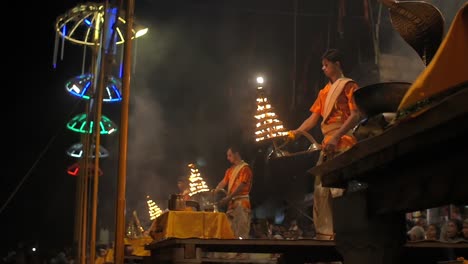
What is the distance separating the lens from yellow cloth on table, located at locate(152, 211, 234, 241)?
6.12 m

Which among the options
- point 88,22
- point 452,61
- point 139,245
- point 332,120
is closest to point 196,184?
point 139,245

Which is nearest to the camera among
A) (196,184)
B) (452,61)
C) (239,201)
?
(452,61)

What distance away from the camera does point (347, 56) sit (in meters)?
12.1

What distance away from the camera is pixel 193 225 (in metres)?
6.18

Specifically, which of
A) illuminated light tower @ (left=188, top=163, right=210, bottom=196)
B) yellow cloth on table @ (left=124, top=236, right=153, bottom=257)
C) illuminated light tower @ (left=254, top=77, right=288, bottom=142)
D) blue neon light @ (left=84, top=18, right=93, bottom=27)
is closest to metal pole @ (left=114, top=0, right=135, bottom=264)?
illuminated light tower @ (left=254, top=77, right=288, bottom=142)

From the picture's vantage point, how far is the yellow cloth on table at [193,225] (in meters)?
6.12

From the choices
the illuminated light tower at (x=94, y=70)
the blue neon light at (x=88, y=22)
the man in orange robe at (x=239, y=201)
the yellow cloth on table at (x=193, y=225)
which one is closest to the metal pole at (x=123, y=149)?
the illuminated light tower at (x=94, y=70)

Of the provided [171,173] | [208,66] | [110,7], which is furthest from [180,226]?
[171,173]

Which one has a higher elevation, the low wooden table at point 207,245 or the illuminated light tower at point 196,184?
the illuminated light tower at point 196,184

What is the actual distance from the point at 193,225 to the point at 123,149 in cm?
163

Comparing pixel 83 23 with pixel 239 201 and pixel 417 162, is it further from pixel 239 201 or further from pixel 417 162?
pixel 417 162

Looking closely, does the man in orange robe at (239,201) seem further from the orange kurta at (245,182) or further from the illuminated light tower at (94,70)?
the illuminated light tower at (94,70)

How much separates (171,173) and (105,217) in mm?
6350

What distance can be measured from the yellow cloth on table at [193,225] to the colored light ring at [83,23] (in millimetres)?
3615
